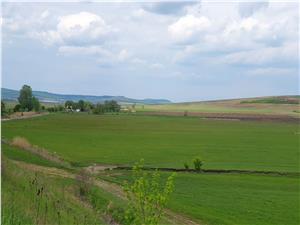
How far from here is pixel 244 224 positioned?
1103 inches

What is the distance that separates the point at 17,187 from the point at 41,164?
70.4ft

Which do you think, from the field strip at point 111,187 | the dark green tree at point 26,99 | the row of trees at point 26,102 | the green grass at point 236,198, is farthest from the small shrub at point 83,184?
the row of trees at point 26,102

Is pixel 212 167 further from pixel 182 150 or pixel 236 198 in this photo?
pixel 182 150

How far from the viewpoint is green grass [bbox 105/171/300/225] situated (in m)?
29.6

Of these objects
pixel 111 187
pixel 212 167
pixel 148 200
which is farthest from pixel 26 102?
pixel 148 200

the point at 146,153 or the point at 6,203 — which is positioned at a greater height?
the point at 6,203

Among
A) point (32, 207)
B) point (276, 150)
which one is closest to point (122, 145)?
point (276, 150)

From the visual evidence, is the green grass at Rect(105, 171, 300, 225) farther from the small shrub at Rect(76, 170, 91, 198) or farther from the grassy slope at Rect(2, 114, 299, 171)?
the grassy slope at Rect(2, 114, 299, 171)

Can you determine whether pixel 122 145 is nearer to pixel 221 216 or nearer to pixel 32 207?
pixel 221 216

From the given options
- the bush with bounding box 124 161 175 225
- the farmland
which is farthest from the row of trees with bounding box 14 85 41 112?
the bush with bounding box 124 161 175 225

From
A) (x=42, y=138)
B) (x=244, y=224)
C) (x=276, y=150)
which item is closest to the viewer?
(x=244, y=224)

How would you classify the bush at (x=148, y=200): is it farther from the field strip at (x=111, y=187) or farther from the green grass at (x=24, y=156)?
the green grass at (x=24, y=156)

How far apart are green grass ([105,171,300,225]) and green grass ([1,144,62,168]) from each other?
21.7ft

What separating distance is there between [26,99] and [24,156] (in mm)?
134290
